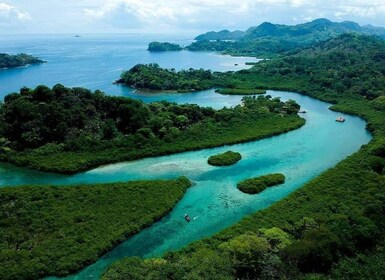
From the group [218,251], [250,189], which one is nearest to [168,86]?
[250,189]

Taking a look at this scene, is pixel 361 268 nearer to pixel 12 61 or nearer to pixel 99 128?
pixel 99 128

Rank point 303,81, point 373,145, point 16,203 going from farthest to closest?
1. point 303,81
2. point 373,145
3. point 16,203

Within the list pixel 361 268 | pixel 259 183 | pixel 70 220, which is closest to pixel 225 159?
pixel 259 183

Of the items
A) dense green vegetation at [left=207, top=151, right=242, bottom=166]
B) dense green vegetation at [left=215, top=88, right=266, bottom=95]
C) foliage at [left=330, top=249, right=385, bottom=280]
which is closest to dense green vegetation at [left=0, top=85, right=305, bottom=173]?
dense green vegetation at [left=207, top=151, right=242, bottom=166]

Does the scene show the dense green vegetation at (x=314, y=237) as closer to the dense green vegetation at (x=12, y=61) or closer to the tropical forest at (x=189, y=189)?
the tropical forest at (x=189, y=189)

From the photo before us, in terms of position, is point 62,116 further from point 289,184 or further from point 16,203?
point 289,184

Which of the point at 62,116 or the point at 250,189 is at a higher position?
the point at 62,116

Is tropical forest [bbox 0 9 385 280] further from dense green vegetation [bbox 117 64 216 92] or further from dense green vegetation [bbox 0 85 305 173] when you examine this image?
dense green vegetation [bbox 117 64 216 92]
